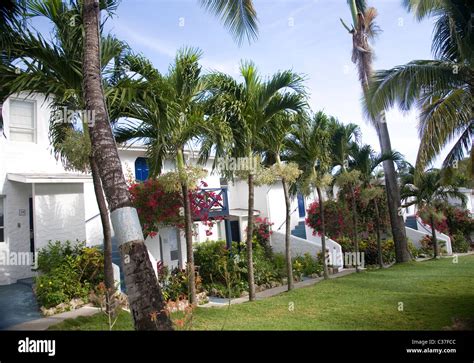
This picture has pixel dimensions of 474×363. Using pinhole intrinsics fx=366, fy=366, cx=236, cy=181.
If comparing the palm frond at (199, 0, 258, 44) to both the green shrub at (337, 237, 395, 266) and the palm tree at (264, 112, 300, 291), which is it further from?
the green shrub at (337, 237, 395, 266)

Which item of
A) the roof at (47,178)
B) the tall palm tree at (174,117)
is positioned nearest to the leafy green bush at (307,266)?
the tall palm tree at (174,117)

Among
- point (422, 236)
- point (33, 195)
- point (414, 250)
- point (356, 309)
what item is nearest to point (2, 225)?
point (33, 195)

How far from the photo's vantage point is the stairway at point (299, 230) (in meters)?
18.6

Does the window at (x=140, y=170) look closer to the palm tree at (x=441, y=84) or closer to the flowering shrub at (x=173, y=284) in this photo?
the flowering shrub at (x=173, y=284)

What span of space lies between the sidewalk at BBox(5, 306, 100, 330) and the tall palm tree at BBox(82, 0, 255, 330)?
3025mm

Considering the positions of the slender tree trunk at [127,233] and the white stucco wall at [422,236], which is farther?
the white stucco wall at [422,236]

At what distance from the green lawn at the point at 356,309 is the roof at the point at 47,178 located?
13.6 ft

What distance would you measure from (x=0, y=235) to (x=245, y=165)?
248 inches

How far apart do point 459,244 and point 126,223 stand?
848 inches

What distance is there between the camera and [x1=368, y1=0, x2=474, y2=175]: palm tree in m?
6.12

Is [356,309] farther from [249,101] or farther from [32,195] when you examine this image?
[32,195]

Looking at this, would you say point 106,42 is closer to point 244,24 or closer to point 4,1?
point 4,1

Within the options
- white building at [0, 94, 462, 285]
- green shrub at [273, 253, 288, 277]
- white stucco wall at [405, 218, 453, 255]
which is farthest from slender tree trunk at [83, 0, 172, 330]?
white stucco wall at [405, 218, 453, 255]

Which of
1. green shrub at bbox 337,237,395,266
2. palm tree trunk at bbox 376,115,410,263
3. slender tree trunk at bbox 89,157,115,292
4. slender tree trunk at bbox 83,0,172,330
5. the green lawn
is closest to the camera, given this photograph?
slender tree trunk at bbox 83,0,172,330
